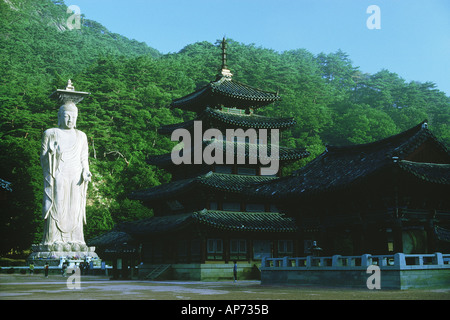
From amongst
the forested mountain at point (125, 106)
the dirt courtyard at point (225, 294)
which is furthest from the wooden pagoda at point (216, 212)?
the forested mountain at point (125, 106)

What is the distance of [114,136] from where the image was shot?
77938 millimetres

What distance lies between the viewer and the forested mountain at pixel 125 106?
197 ft

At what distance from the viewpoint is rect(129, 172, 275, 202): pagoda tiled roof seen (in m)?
38.4

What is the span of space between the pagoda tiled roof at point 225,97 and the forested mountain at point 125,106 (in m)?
15.1

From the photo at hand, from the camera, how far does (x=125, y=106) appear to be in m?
80.4

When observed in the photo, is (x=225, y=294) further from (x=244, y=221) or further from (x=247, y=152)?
(x=247, y=152)

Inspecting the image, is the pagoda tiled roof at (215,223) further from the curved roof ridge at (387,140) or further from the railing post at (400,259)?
the railing post at (400,259)

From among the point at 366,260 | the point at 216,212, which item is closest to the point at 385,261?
the point at 366,260

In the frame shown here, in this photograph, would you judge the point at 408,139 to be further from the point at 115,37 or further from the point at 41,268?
the point at 115,37

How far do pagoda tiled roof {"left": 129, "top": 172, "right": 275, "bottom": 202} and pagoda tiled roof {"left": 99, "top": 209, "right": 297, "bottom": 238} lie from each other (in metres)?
1.90

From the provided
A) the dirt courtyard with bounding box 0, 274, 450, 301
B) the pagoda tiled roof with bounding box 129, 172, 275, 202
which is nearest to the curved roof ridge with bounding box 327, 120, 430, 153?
the dirt courtyard with bounding box 0, 274, 450, 301

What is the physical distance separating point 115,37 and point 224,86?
126 metres

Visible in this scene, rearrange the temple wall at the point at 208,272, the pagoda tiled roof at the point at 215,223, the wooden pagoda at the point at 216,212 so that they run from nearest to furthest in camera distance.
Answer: the pagoda tiled roof at the point at 215,223 → the temple wall at the point at 208,272 → the wooden pagoda at the point at 216,212
